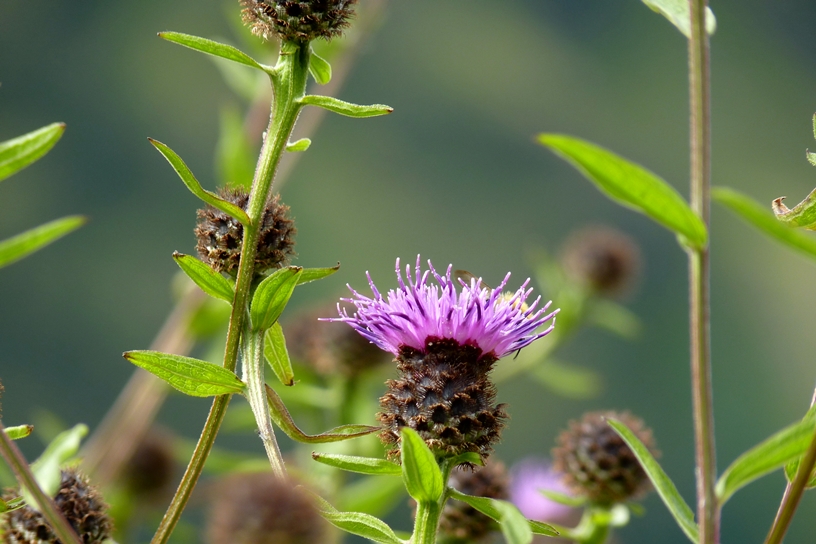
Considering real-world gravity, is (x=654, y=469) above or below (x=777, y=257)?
below

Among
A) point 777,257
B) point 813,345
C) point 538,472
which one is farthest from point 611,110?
point 538,472

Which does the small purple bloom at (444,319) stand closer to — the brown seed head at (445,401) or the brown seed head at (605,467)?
the brown seed head at (445,401)

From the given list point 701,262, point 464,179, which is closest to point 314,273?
point 701,262

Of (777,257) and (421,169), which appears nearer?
(421,169)

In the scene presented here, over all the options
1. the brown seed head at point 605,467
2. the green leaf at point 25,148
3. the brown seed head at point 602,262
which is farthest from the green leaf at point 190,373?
the brown seed head at point 602,262

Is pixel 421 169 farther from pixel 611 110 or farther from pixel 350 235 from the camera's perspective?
pixel 611 110

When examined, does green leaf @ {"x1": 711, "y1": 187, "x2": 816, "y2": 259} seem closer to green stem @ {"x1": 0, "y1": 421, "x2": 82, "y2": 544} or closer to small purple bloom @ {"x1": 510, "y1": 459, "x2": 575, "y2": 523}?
green stem @ {"x1": 0, "y1": 421, "x2": 82, "y2": 544}
